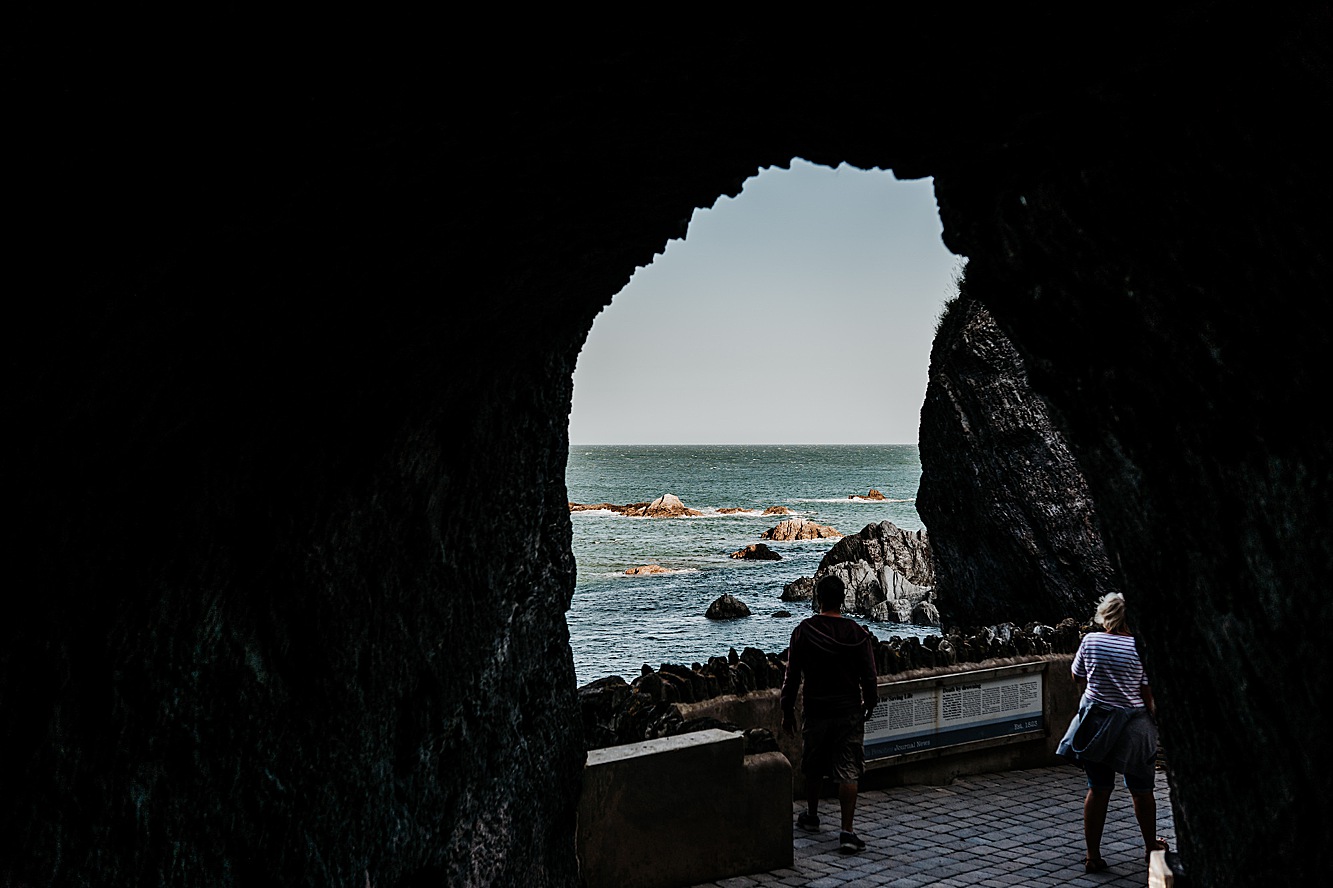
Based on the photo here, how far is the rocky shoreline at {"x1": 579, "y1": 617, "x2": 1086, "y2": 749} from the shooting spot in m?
7.36

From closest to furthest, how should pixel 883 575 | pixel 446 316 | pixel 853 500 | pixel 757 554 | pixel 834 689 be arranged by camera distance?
1. pixel 446 316
2. pixel 834 689
3. pixel 883 575
4. pixel 757 554
5. pixel 853 500

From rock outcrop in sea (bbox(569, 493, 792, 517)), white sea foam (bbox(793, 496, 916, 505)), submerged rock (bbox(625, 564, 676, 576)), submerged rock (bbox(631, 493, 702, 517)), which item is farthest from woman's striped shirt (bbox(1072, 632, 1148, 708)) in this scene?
white sea foam (bbox(793, 496, 916, 505))

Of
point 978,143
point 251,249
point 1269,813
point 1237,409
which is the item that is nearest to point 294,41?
point 251,249

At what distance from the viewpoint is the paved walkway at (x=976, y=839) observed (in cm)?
702

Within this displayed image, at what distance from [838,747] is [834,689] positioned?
427 mm

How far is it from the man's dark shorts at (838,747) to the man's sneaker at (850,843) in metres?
0.37

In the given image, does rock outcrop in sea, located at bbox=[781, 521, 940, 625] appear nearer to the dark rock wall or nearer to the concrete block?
the concrete block

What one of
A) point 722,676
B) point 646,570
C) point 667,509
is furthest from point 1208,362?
point 667,509

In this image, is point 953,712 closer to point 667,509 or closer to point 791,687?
point 791,687

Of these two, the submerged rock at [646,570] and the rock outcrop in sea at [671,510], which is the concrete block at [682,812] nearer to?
the submerged rock at [646,570]

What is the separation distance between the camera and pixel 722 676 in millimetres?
8609

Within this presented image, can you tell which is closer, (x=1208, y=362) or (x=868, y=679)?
(x=1208, y=362)

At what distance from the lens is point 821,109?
8.72 feet

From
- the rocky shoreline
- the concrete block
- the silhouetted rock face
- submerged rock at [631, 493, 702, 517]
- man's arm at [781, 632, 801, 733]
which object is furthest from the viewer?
submerged rock at [631, 493, 702, 517]
